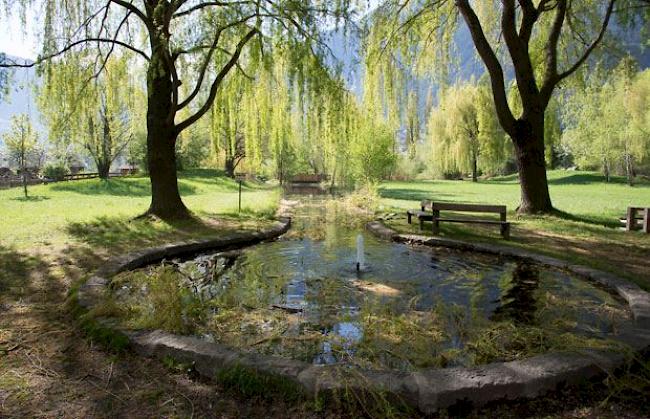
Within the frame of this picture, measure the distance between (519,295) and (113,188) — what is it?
2338 cm

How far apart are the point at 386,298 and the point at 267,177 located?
5016cm

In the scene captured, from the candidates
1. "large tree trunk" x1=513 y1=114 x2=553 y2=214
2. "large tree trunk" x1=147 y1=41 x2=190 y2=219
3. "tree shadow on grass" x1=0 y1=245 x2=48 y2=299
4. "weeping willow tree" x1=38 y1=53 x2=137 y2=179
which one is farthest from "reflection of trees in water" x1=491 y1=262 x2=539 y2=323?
"weeping willow tree" x1=38 y1=53 x2=137 y2=179

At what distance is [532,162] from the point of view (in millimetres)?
12031

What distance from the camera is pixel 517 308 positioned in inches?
205

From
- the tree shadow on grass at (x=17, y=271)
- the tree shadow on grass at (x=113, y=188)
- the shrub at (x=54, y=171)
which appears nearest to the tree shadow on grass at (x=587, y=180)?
the tree shadow on grass at (x=113, y=188)

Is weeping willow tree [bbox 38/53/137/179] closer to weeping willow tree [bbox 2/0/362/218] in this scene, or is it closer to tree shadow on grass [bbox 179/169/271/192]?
weeping willow tree [bbox 2/0/362/218]

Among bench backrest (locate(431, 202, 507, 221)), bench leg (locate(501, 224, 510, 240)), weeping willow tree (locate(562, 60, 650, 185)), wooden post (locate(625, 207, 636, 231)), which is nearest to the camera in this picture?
bench leg (locate(501, 224, 510, 240))

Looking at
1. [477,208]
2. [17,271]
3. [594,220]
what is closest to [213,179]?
[594,220]

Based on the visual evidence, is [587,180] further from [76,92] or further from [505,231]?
[76,92]

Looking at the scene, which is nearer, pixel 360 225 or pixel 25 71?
pixel 25 71

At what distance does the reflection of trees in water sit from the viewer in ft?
16.3

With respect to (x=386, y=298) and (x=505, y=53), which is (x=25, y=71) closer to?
(x=386, y=298)

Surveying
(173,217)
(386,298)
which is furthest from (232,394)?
(173,217)

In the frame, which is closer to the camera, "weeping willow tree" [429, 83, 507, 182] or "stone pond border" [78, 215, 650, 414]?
"stone pond border" [78, 215, 650, 414]
